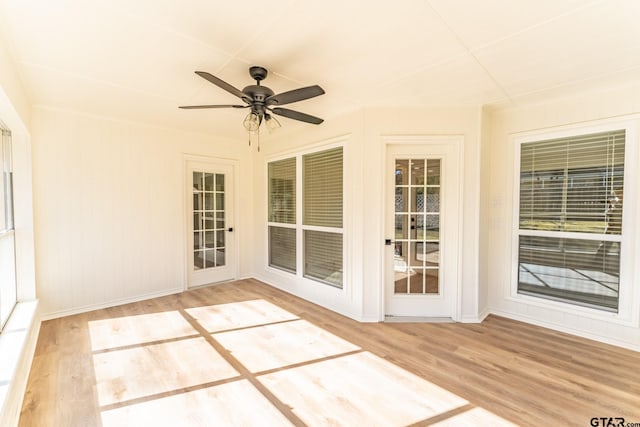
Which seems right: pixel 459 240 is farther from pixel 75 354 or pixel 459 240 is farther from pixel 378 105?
pixel 75 354

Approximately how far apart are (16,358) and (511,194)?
4.74 m

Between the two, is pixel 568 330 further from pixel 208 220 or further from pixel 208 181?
pixel 208 181

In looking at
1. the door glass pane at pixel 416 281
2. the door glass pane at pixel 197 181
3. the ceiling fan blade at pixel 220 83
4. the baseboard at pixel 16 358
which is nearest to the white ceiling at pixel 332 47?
the ceiling fan blade at pixel 220 83

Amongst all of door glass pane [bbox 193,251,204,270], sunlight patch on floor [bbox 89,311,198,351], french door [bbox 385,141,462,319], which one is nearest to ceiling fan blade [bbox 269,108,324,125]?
french door [bbox 385,141,462,319]

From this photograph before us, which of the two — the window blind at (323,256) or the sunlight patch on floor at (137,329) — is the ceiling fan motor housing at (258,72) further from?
the sunlight patch on floor at (137,329)

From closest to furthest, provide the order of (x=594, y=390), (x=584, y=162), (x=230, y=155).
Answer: (x=594, y=390), (x=584, y=162), (x=230, y=155)

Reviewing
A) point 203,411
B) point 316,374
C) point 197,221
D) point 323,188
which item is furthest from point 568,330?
point 197,221

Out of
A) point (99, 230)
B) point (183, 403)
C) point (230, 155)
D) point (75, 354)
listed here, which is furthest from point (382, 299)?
point (99, 230)

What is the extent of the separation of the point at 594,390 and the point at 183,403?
9.52 feet

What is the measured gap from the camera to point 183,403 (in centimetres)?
189

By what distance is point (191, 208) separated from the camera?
443 cm

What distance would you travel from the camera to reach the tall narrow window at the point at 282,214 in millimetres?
4348

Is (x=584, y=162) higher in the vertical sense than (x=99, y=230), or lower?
higher

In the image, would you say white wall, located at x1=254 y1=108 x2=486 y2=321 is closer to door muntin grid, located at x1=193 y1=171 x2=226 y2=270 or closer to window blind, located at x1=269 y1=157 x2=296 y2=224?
window blind, located at x1=269 y1=157 x2=296 y2=224
